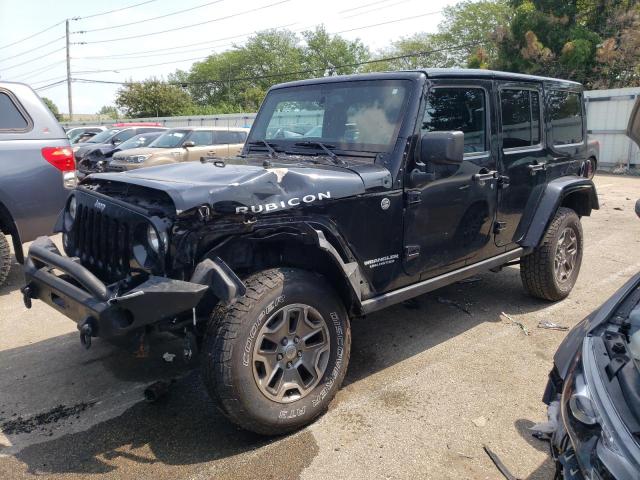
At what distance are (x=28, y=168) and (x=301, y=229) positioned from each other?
3.64m

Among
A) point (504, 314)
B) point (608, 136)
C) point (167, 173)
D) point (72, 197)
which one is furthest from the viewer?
point (608, 136)

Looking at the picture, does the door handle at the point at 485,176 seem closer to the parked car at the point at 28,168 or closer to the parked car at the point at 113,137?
the parked car at the point at 28,168

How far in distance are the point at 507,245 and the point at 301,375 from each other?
233cm

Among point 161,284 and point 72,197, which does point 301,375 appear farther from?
point 72,197

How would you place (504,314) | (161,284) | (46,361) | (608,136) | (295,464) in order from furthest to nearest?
(608,136), (504,314), (46,361), (295,464), (161,284)

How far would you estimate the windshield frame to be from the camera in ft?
11.1

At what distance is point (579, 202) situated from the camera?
516 centimetres

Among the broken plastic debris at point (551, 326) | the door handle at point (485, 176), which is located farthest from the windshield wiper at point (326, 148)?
the broken plastic debris at point (551, 326)

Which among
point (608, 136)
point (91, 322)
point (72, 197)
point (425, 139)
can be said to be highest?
point (425, 139)

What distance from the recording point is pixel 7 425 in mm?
3057

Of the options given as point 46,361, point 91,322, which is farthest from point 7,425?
point 91,322

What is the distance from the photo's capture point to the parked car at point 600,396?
5.28ft

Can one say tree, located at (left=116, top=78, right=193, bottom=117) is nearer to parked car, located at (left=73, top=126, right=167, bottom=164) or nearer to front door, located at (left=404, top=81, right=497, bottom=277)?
parked car, located at (left=73, top=126, right=167, bottom=164)

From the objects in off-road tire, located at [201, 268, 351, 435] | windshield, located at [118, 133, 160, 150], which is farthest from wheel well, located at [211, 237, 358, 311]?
windshield, located at [118, 133, 160, 150]
